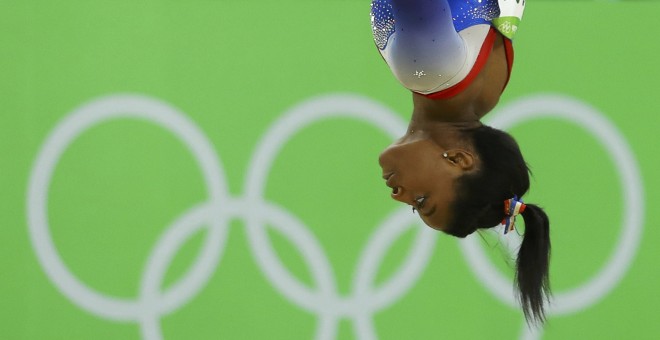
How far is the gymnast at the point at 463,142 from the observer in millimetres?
1991

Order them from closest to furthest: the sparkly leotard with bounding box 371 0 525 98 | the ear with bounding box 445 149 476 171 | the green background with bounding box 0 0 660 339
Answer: the sparkly leotard with bounding box 371 0 525 98, the ear with bounding box 445 149 476 171, the green background with bounding box 0 0 660 339

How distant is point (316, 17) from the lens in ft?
11.7

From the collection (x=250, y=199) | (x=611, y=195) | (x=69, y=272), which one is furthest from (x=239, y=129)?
(x=611, y=195)

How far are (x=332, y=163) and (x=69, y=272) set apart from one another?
37.7 inches

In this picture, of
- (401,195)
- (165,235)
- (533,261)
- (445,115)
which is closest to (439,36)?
(445,115)

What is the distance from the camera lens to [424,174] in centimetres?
203

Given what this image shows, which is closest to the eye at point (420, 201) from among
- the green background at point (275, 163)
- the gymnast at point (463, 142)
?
the gymnast at point (463, 142)

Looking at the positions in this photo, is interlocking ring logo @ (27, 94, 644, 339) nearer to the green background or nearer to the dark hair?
the green background

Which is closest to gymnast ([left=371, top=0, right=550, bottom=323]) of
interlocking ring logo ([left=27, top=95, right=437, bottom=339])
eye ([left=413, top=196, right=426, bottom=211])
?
eye ([left=413, top=196, right=426, bottom=211])

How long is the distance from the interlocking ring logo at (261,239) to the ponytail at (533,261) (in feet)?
4.93

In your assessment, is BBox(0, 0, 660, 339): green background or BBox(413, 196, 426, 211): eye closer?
BBox(413, 196, 426, 211): eye

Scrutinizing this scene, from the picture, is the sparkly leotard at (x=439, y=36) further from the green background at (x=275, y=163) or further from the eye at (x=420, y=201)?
the green background at (x=275, y=163)

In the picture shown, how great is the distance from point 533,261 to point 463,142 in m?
0.29

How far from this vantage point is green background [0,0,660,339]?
11.4 ft
